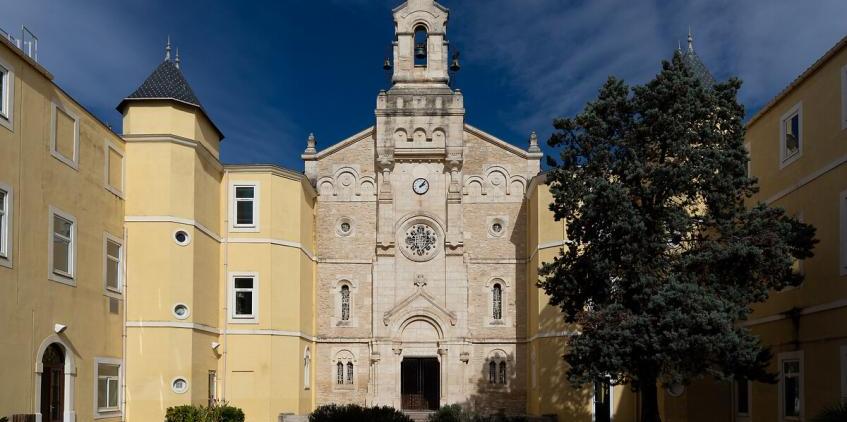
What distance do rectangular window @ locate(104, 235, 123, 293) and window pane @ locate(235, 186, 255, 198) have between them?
20.6 feet

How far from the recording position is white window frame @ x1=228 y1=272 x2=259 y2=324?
31219 mm

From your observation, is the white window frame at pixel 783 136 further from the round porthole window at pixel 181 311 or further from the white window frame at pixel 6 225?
the white window frame at pixel 6 225

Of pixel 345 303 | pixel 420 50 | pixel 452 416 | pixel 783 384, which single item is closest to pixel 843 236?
pixel 783 384

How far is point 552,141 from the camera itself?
23109 mm

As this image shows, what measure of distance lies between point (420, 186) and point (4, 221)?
63.4 feet

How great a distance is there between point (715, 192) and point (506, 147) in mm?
16486

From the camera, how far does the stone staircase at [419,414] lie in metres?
33.9

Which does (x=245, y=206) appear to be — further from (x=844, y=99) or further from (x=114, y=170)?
(x=844, y=99)

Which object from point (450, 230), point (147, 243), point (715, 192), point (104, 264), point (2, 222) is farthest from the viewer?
point (450, 230)

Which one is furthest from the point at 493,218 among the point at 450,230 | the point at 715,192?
the point at 715,192

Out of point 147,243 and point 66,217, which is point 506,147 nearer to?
point 147,243

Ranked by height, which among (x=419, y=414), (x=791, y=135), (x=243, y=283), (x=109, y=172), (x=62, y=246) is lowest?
(x=419, y=414)

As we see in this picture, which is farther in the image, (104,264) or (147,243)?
(147,243)

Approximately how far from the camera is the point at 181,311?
27.2 m
